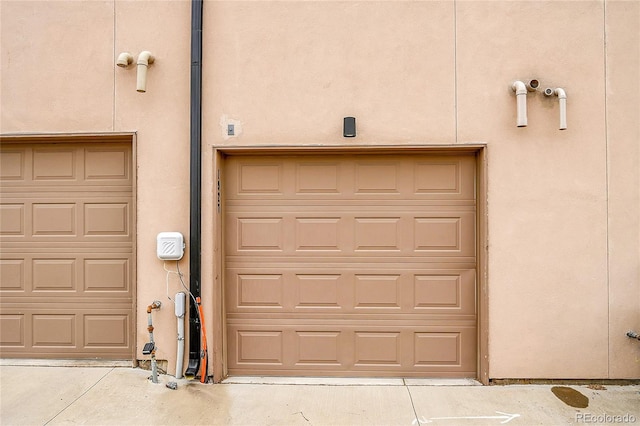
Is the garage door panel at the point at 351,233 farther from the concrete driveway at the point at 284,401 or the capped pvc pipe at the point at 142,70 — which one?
the capped pvc pipe at the point at 142,70

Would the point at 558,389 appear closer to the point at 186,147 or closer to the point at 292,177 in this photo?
the point at 292,177

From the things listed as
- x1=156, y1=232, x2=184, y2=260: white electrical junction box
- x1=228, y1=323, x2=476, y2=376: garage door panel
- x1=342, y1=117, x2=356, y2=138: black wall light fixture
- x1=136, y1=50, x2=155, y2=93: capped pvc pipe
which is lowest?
x1=228, y1=323, x2=476, y2=376: garage door panel

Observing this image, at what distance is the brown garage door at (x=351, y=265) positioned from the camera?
13.4 feet

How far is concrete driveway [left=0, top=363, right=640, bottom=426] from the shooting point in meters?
3.32

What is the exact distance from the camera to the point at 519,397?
144 inches

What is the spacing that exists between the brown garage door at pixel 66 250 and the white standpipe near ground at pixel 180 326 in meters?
0.65

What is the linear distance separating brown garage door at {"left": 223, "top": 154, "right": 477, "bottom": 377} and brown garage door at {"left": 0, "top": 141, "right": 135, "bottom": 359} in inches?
46.8

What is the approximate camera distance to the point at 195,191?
3936mm

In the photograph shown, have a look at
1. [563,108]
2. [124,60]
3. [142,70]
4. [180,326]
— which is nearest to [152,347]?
[180,326]

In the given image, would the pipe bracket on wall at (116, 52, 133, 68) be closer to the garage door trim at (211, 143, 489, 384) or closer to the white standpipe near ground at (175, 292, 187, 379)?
the garage door trim at (211, 143, 489, 384)

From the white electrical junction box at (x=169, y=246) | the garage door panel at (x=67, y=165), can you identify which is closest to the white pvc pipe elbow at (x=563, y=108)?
the white electrical junction box at (x=169, y=246)

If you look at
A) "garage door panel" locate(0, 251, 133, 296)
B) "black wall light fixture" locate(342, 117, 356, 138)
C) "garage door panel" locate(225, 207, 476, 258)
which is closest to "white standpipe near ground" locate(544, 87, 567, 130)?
"garage door panel" locate(225, 207, 476, 258)

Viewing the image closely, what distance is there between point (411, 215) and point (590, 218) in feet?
5.64

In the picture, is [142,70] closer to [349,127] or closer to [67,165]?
[67,165]
